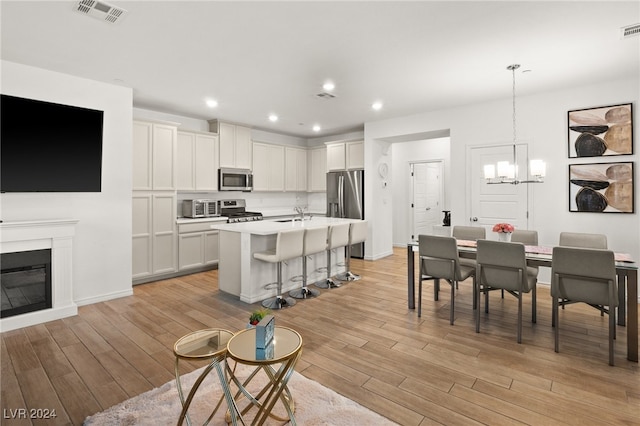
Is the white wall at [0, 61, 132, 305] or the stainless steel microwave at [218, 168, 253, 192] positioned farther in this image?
the stainless steel microwave at [218, 168, 253, 192]

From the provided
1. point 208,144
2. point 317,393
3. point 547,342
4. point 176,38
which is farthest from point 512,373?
point 208,144

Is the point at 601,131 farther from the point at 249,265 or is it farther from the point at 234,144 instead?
the point at 234,144

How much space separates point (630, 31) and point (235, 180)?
18.7 feet

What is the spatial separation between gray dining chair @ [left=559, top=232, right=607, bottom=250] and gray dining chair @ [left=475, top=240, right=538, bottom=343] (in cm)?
78

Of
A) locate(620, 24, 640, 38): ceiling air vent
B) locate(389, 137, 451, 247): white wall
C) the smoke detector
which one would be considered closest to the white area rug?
the smoke detector

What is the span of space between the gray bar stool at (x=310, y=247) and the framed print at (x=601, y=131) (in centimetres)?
355

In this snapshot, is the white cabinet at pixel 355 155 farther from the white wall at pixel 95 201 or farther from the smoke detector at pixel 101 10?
the smoke detector at pixel 101 10

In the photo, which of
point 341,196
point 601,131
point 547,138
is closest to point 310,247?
point 341,196

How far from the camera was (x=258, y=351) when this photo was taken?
67.3 inches

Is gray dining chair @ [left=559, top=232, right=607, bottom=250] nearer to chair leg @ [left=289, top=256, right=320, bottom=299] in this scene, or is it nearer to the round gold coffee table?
chair leg @ [left=289, top=256, right=320, bottom=299]

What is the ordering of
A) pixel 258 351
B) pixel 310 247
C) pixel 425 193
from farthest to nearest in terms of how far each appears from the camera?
pixel 425 193
pixel 310 247
pixel 258 351

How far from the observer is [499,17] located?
8.93 feet

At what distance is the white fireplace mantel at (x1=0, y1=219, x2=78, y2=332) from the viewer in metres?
3.32

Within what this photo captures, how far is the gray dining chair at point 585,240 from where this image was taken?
3.57 m
